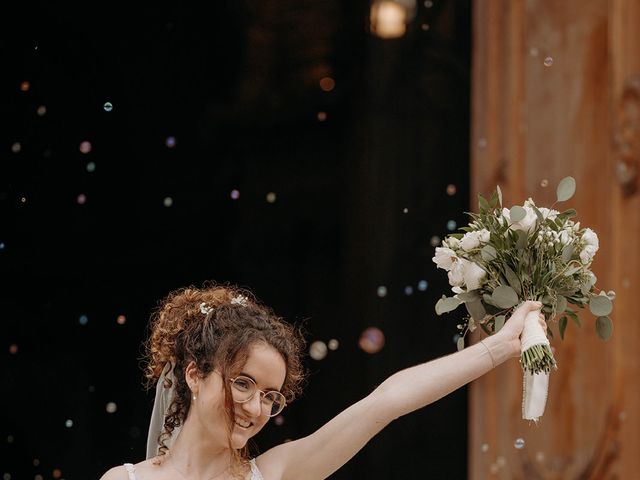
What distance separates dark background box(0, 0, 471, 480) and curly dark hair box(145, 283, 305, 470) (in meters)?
1.34

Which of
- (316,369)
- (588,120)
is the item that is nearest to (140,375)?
(316,369)

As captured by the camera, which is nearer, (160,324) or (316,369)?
(160,324)

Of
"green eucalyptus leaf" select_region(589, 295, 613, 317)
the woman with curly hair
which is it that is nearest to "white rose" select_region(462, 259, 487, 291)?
the woman with curly hair

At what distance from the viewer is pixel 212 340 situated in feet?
6.48

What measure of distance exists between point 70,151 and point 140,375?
0.79 m

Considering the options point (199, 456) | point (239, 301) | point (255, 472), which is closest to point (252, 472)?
point (255, 472)

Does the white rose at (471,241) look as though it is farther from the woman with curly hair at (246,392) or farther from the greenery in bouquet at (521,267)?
the woman with curly hair at (246,392)

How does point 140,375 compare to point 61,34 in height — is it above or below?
below

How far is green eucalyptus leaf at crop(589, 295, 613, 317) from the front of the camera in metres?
2.07

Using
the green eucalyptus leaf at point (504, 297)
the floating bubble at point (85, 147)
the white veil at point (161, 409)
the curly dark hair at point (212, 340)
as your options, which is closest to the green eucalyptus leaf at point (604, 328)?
the green eucalyptus leaf at point (504, 297)

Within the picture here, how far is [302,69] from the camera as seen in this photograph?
11.6 ft

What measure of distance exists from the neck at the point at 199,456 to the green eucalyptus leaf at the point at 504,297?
60cm

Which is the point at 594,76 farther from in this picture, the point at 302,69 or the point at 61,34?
the point at 61,34

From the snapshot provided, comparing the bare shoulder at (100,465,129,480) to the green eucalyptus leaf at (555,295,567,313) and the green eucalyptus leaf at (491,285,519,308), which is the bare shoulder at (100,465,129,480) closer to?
the green eucalyptus leaf at (491,285,519,308)
